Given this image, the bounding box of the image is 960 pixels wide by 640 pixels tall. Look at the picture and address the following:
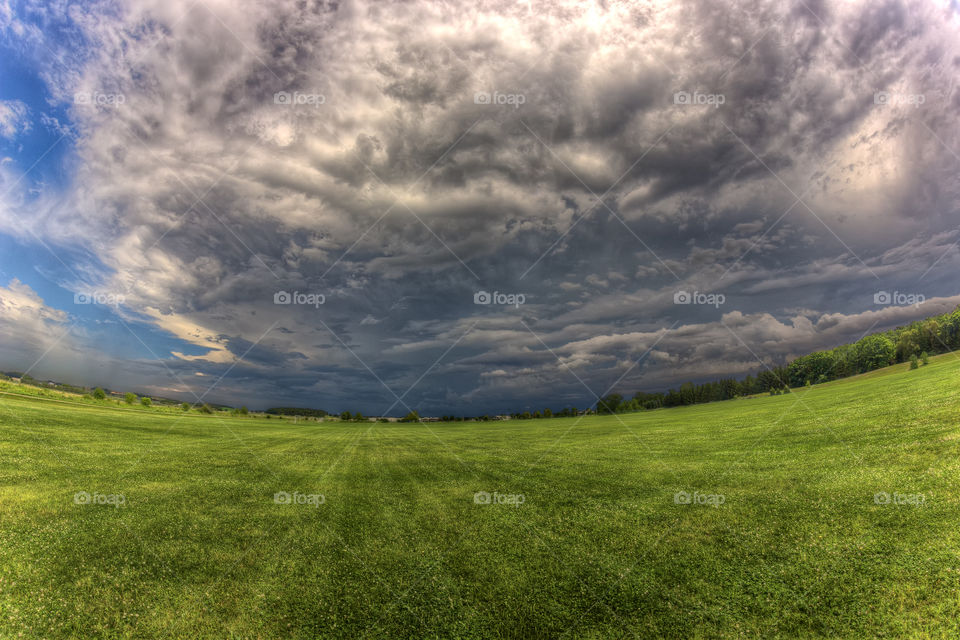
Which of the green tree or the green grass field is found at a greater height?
the green tree

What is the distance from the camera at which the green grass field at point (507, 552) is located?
7.16 m

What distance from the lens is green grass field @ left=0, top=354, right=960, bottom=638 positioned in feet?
23.5

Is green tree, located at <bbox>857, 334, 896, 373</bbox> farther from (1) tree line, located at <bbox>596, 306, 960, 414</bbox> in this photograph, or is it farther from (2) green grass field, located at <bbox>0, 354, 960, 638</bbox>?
(2) green grass field, located at <bbox>0, 354, 960, 638</bbox>

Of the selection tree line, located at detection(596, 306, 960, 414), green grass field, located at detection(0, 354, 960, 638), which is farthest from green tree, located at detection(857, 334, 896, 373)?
green grass field, located at detection(0, 354, 960, 638)

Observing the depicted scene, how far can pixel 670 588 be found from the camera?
8.05 metres

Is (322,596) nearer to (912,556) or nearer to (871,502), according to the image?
(912,556)

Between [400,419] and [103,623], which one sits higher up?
[103,623]

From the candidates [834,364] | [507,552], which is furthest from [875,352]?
[507,552]

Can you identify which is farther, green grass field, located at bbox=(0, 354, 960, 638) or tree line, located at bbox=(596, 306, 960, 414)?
tree line, located at bbox=(596, 306, 960, 414)

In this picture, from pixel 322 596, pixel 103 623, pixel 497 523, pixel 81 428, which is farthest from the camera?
pixel 81 428

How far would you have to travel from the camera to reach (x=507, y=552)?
32.3 ft

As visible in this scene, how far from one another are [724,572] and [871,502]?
18.9 feet

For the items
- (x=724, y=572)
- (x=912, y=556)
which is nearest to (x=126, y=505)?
(x=724, y=572)

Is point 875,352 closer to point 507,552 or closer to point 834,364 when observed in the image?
point 834,364
